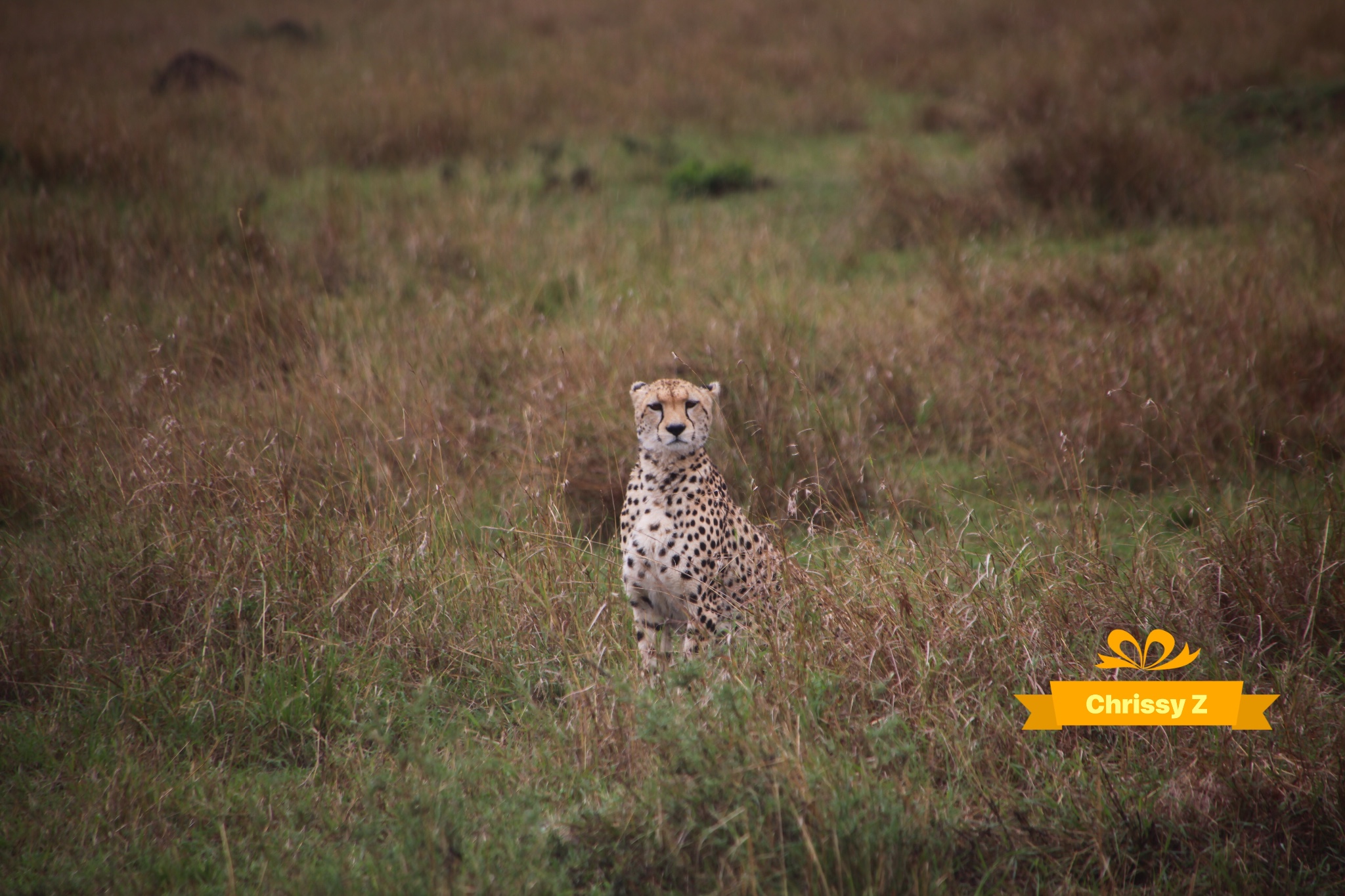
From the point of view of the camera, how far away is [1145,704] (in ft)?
9.20

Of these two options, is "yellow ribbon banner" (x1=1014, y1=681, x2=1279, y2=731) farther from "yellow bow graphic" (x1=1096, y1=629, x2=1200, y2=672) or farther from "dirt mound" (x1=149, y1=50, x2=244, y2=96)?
"dirt mound" (x1=149, y1=50, x2=244, y2=96)

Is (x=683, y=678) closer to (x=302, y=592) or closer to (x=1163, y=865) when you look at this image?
(x=1163, y=865)

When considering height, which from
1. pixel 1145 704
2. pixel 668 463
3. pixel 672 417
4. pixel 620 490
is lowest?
pixel 620 490

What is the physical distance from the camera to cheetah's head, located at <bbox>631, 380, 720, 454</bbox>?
3.09m

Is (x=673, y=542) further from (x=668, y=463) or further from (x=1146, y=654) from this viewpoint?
(x=1146, y=654)

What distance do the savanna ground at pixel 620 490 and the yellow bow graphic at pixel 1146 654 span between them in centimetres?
5

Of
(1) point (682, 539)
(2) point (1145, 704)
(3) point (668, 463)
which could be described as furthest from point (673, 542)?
(2) point (1145, 704)

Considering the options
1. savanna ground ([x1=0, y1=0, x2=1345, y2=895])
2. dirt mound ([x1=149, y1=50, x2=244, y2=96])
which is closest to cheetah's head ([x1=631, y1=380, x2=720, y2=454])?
savanna ground ([x1=0, y1=0, x2=1345, y2=895])

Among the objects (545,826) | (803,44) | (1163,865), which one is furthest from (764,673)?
(803,44)

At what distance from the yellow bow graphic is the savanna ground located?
51 millimetres

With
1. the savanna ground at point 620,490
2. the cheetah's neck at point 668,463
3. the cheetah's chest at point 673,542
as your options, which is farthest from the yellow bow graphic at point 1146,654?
the cheetah's neck at point 668,463

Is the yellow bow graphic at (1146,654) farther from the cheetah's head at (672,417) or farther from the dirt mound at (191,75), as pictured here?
the dirt mound at (191,75)

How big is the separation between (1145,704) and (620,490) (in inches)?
88.2

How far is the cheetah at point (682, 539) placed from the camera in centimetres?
306
